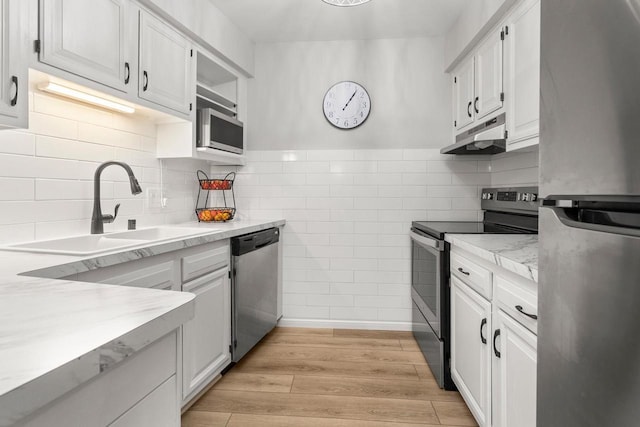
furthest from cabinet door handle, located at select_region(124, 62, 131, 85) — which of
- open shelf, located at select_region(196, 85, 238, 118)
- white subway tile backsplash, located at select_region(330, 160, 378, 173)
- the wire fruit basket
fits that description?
white subway tile backsplash, located at select_region(330, 160, 378, 173)

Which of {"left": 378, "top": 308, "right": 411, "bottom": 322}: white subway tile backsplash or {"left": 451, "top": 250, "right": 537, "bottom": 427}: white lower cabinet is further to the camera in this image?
{"left": 378, "top": 308, "right": 411, "bottom": 322}: white subway tile backsplash

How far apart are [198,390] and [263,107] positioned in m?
2.36

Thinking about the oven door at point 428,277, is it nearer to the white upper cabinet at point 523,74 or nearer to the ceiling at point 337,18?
the white upper cabinet at point 523,74

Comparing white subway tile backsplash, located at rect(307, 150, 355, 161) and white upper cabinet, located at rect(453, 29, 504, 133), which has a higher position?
white upper cabinet, located at rect(453, 29, 504, 133)

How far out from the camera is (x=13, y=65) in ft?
4.21

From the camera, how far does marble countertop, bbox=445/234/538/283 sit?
1208 millimetres

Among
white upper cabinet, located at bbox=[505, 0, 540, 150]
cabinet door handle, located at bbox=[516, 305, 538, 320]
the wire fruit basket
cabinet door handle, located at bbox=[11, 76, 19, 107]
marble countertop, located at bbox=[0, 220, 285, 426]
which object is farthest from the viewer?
the wire fruit basket

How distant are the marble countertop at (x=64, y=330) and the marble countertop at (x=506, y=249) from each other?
1049 millimetres

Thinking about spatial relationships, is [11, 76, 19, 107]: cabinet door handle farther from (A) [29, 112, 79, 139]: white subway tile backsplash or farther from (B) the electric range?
(B) the electric range

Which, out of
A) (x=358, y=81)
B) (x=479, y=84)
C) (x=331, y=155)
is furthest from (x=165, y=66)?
(x=479, y=84)

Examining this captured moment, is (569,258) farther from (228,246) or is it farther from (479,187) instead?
(479,187)

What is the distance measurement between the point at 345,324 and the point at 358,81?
215 centimetres

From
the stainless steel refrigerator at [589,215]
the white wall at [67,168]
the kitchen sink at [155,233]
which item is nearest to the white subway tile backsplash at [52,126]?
the white wall at [67,168]

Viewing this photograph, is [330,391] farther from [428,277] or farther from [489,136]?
[489,136]
